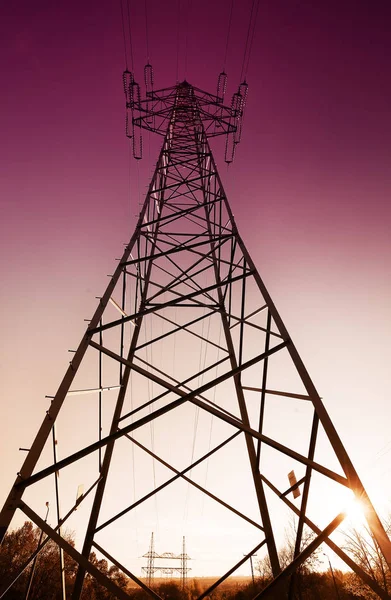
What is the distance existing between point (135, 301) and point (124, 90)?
7685 mm

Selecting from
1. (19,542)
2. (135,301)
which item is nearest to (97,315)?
(135,301)

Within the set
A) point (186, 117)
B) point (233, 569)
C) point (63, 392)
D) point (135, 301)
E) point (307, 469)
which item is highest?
point (186, 117)

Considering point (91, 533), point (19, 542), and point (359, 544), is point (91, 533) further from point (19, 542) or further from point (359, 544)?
point (19, 542)

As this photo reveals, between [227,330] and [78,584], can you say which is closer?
[78,584]

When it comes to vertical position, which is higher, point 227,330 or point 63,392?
point 227,330

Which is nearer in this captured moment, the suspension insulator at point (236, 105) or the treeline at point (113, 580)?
the suspension insulator at point (236, 105)

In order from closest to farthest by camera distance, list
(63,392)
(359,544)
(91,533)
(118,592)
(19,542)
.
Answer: (118,592)
(63,392)
(91,533)
(359,544)
(19,542)

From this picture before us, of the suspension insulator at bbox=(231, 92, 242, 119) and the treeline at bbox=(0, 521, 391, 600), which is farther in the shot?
the treeline at bbox=(0, 521, 391, 600)

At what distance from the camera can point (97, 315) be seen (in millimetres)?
3254

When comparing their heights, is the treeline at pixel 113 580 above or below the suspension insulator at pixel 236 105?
below

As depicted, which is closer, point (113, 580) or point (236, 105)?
point (236, 105)

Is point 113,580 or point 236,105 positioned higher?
point 236,105

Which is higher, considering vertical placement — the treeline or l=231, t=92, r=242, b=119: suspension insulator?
l=231, t=92, r=242, b=119: suspension insulator

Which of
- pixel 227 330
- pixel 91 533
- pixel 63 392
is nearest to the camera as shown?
pixel 63 392
